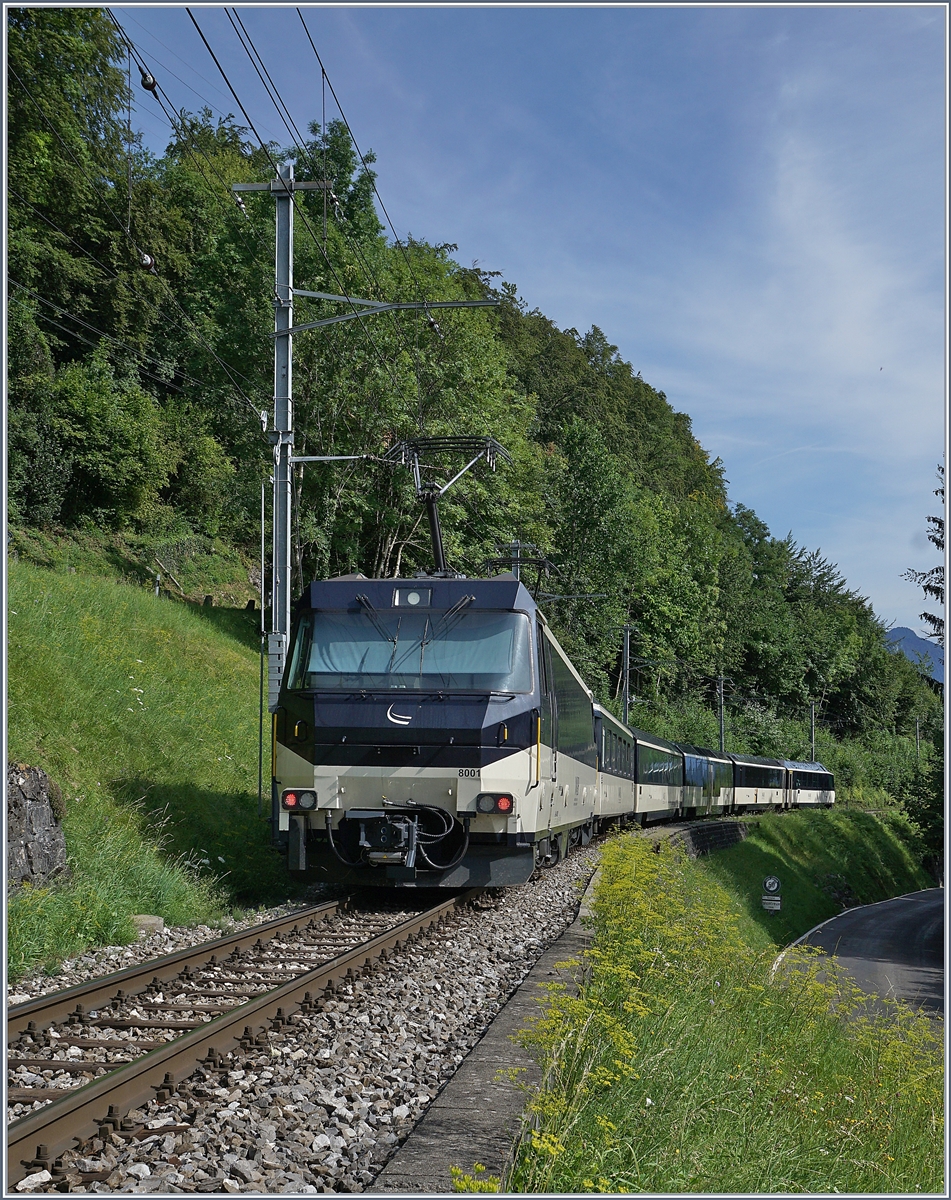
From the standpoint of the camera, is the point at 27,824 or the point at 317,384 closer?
the point at 27,824

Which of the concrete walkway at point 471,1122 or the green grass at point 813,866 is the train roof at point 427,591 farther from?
the green grass at point 813,866

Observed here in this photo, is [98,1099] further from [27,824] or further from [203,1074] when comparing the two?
[27,824]

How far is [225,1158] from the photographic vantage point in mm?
4418

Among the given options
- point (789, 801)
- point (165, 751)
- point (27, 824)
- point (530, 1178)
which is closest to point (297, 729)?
point (27, 824)

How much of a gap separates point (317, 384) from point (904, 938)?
2580 cm

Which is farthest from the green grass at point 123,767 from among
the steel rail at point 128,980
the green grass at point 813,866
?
the green grass at point 813,866

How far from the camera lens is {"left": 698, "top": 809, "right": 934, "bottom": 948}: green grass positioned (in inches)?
1277

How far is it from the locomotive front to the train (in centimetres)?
1

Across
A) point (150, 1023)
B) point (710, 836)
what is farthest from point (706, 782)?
point (150, 1023)

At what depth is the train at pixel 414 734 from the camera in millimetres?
10531

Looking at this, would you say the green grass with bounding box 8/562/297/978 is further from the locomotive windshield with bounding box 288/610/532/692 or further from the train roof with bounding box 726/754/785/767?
the train roof with bounding box 726/754/785/767

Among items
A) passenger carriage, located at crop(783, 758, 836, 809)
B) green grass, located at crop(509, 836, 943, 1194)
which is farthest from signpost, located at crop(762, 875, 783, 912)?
passenger carriage, located at crop(783, 758, 836, 809)

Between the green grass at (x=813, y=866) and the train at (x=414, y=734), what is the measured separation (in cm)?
1665

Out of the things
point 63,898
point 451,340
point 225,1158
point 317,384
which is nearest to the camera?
point 225,1158
